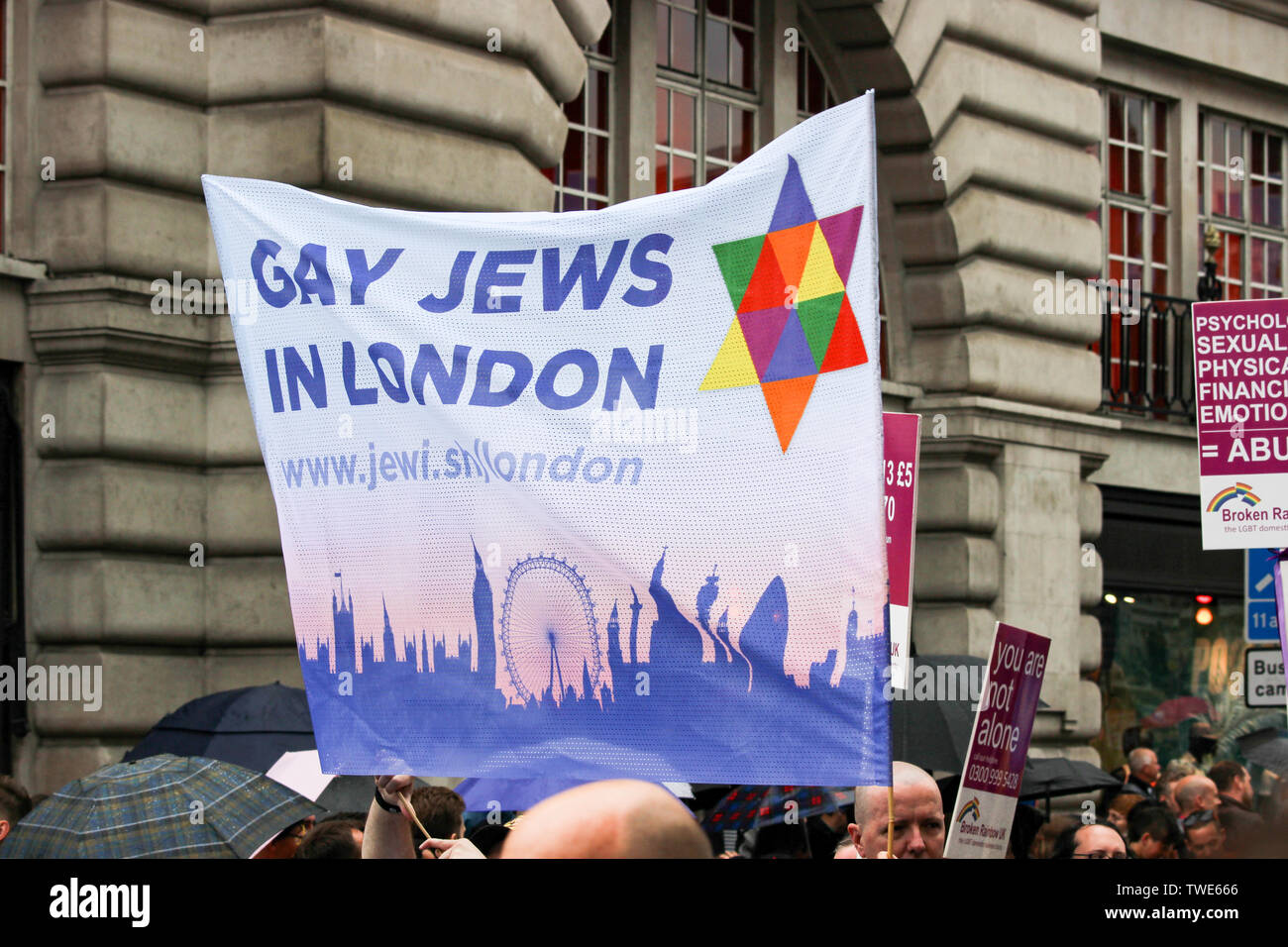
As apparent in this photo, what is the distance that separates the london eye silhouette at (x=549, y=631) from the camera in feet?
15.1

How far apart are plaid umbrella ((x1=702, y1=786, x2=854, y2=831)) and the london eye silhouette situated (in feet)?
14.1

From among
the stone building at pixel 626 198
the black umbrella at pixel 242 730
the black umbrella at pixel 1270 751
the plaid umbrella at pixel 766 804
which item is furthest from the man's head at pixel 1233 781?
the black umbrella at pixel 242 730

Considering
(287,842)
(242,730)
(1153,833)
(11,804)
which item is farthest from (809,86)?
(287,842)

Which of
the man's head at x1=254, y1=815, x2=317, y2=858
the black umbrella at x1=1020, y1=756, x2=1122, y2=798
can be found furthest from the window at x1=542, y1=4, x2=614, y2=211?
the man's head at x1=254, y1=815, x2=317, y2=858

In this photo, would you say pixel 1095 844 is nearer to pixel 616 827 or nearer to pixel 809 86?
pixel 616 827

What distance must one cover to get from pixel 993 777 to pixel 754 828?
2.80 metres

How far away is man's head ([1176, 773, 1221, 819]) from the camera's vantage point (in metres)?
10.4

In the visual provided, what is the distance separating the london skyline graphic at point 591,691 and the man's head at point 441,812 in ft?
3.98

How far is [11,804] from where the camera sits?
6898 mm

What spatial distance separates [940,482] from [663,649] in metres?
10.9

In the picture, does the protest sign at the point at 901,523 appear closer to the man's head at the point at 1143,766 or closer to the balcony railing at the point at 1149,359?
the man's head at the point at 1143,766

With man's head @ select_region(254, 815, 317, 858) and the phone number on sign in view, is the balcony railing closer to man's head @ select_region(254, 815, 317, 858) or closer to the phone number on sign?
the phone number on sign

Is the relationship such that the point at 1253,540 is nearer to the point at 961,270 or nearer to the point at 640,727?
the point at 640,727
